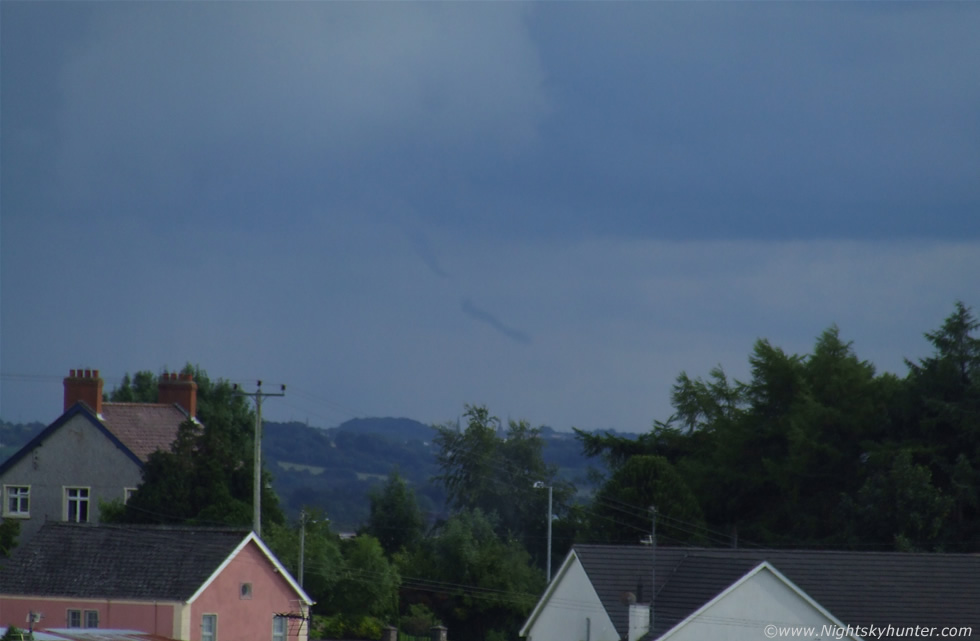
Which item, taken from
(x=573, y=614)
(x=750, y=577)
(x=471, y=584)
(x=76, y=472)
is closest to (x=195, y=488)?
(x=76, y=472)

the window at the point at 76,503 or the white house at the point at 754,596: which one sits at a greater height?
the window at the point at 76,503

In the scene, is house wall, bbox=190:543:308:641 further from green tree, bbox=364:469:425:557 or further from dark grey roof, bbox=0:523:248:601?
green tree, bbox=364:469:425:557

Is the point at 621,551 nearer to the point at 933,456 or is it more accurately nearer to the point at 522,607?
the point at 522,607

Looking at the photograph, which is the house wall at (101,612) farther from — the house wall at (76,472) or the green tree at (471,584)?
the green tree at (471,584)

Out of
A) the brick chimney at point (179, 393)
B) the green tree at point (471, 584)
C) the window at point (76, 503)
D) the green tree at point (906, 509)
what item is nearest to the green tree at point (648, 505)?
the green tree at point (471, 584)

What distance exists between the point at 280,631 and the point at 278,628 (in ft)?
0.51

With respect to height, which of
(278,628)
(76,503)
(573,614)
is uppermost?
(76,503)

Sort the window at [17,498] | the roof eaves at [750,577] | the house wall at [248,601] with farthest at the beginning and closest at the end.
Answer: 1. the window at [17,498]
2. the house wall at [248,601]
3. the roof eaves at [750,577]

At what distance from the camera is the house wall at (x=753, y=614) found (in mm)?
40062

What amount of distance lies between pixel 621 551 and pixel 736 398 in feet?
127

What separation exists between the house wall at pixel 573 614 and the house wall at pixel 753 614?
361cm

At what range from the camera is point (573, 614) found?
44.0m

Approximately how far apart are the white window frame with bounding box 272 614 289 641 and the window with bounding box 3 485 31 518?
2218cm

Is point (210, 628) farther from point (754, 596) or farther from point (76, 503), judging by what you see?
point (76, 503)
